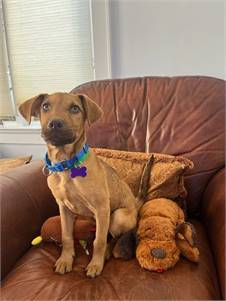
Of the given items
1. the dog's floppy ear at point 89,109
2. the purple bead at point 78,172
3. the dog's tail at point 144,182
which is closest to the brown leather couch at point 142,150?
the dog's tail at point 144,182

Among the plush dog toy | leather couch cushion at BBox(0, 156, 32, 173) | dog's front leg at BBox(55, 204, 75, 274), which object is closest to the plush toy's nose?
the plush dog toy

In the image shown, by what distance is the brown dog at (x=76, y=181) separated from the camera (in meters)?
0.88

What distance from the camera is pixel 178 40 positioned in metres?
1.54

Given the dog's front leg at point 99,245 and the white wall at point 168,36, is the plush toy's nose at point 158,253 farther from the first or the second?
the white wall at point 168,36

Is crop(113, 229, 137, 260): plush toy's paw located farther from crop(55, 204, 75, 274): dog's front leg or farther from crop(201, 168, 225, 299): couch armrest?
crop(201, 168, 225, 299): couch armrest

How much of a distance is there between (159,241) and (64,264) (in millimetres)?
301

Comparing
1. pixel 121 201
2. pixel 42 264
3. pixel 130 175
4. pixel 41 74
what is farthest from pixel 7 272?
pixel 41 74

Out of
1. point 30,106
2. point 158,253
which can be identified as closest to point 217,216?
point 158,253

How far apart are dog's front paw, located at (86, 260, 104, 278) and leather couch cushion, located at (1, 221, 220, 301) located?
0.01 m

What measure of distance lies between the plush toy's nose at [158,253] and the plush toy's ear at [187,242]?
72 millimetres

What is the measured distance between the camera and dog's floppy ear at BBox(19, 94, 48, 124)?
957 millimetres

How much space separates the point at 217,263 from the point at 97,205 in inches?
15.7

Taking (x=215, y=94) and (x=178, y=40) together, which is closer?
(x=215, y=94)

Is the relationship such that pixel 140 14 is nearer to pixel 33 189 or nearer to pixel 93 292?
pixel 33 189
